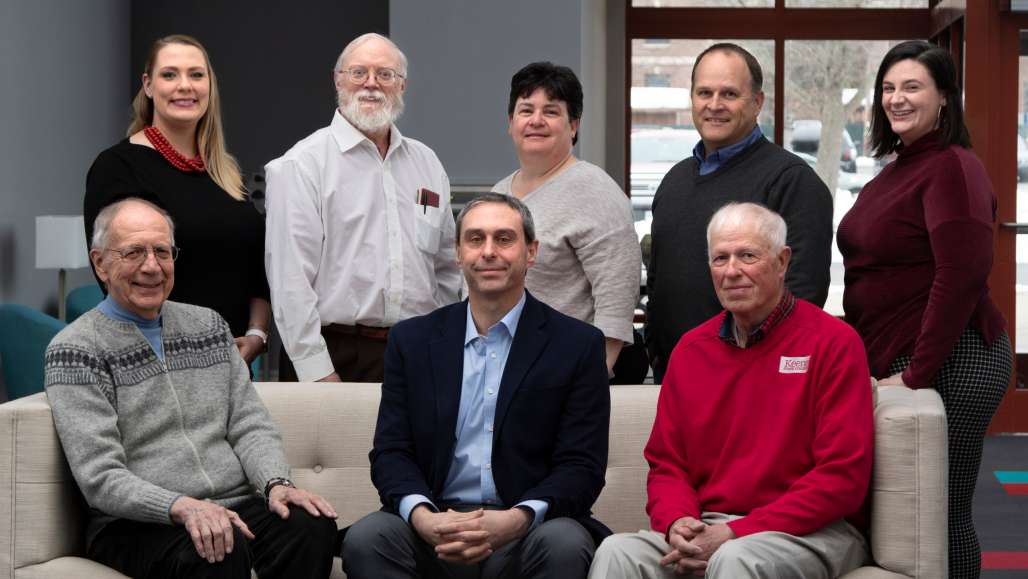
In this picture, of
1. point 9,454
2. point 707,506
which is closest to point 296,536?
point 9,454

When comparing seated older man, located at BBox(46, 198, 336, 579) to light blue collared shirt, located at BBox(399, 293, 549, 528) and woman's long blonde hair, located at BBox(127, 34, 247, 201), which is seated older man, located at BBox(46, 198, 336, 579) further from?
woman's long blonde hair, located at BBox(127, 34, 247, 201)

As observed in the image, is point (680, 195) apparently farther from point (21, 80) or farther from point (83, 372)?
point (21, 80)

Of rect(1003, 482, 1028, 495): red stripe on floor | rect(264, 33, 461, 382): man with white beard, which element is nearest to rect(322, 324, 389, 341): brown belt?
rect(264, 33, 461, 382): man with white beard

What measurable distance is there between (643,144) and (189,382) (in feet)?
20.6

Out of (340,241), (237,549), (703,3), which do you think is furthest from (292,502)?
(703,3)

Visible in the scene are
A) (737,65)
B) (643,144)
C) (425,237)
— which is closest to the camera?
(737,65)

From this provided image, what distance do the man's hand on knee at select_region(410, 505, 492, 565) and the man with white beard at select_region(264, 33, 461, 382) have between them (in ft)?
3.03

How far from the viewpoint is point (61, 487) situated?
120 inches

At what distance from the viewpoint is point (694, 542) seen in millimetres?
2803

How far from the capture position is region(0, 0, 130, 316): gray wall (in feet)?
22.6

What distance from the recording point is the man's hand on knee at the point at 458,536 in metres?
2.84

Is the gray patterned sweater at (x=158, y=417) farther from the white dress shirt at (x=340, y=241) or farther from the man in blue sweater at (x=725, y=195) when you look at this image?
the man in blue sweater at (x=725, y=195)

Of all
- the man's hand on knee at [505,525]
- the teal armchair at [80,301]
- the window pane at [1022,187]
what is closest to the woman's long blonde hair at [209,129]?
the man's hand on knee at [505,525]

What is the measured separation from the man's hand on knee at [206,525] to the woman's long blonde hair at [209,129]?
114 cm
